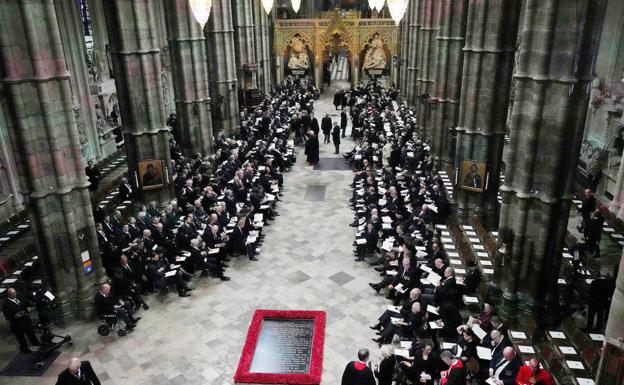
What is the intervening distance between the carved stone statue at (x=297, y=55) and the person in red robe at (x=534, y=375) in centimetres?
3684

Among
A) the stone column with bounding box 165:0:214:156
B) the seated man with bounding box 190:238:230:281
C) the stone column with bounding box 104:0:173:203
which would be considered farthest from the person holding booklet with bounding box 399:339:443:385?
the stone column with bounding box 165:0:214:156

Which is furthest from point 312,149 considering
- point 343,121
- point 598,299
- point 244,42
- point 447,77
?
point 598,299

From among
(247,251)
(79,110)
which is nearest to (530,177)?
(247,251)

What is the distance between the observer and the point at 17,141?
407 inches

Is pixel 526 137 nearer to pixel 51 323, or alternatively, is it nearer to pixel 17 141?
pixel 17 141

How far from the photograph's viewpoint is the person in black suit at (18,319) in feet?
33.4

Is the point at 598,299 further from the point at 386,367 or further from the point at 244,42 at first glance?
the point at 244,42

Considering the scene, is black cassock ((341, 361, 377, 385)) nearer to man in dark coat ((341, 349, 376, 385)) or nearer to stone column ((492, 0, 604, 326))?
man in dark coat ((341, 349, 376, 385))

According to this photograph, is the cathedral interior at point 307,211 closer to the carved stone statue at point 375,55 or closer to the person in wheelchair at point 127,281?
the person in wheelchair at point 127,281

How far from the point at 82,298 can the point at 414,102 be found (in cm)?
2352

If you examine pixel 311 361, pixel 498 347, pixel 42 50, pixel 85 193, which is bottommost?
pixel 311 361

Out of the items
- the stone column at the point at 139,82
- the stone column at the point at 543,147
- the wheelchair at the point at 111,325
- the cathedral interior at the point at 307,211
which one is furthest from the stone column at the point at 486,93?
the wheelchair at the point at 111,325

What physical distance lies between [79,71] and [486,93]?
15.7m

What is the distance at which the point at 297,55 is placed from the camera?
42156 mm
